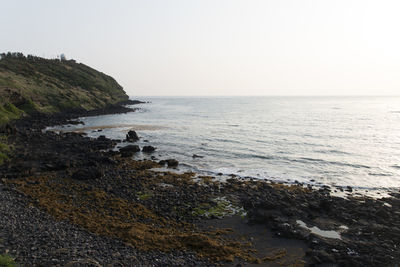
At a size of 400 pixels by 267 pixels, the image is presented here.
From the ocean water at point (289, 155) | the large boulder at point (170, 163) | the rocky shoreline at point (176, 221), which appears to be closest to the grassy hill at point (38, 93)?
the ocean water at point (289, 155)

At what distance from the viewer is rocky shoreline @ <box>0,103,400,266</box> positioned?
12125mm

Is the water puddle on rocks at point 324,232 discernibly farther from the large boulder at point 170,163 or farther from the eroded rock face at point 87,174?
the eroded rock face at point 87,174

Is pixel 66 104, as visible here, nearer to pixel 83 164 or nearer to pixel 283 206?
pixel 83 164

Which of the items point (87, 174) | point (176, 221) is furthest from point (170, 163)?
point (176, 221)

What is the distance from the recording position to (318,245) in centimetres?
1453

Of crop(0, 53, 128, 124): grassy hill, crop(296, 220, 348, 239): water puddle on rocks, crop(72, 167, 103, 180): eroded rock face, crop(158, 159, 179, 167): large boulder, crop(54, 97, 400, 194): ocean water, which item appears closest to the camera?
crop(296, 220, 348, 239): water puddle on rocks

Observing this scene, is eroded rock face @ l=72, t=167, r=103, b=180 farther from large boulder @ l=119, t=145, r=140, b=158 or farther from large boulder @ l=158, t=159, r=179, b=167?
large boulder @ l=119, t=145, r=140, b=158

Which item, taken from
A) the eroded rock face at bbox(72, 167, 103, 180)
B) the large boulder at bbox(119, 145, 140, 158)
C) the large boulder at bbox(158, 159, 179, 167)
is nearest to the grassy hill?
the large boulder at bbox(119, 145, 140, 158)

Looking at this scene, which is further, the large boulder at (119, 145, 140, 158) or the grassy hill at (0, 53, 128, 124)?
the grassy hill at (0, 53, 128, 124)

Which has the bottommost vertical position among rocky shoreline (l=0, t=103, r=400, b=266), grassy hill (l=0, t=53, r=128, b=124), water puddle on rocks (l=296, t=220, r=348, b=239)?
water puddle on rocks (l=296, t=220, r=348, b=239)

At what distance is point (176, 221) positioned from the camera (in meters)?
17.1

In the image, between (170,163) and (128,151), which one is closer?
(170,163)

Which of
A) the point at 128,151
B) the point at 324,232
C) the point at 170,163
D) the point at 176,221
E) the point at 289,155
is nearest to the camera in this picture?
the point at 324,232

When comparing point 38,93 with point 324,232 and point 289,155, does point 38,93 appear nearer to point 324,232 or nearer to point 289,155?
point 289,155
